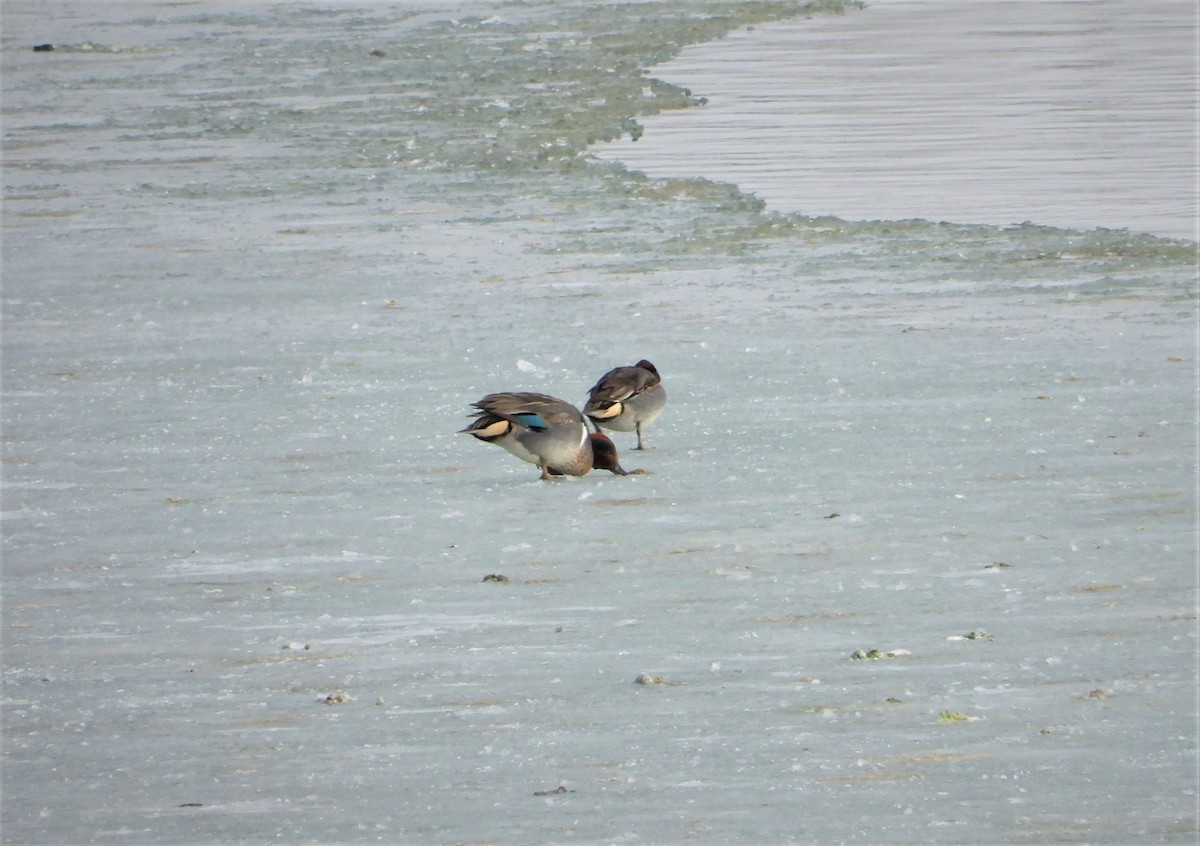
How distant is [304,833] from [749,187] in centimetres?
1221

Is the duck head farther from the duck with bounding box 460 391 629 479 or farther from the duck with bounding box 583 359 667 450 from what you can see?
the duck with bounding box 583 359 667 450

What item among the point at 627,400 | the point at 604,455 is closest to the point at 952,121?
the point at 627,400

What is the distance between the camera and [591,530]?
8.20 meters

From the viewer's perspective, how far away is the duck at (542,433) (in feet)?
28.8

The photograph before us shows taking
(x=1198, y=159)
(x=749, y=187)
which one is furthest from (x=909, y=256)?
→ (x=1198, y=159)

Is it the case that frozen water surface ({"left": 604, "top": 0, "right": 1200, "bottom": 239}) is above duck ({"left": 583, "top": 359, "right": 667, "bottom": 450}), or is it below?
below

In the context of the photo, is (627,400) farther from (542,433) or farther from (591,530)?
(591,530)

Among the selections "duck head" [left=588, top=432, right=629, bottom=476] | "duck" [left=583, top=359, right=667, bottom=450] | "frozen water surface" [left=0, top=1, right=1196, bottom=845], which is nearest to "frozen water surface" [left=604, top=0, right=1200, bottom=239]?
"frozen water surface" [left=0, top=1, right=1196, bottom=845]

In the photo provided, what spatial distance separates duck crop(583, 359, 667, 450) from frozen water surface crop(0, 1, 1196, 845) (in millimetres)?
179

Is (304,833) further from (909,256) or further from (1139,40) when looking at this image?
(1139,40)

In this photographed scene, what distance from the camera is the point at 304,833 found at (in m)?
5.33

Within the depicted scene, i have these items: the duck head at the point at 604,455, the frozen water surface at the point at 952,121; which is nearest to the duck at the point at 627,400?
the duck head at the point at 604,455

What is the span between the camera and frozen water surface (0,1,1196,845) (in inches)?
222

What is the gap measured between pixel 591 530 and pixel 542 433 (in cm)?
72
